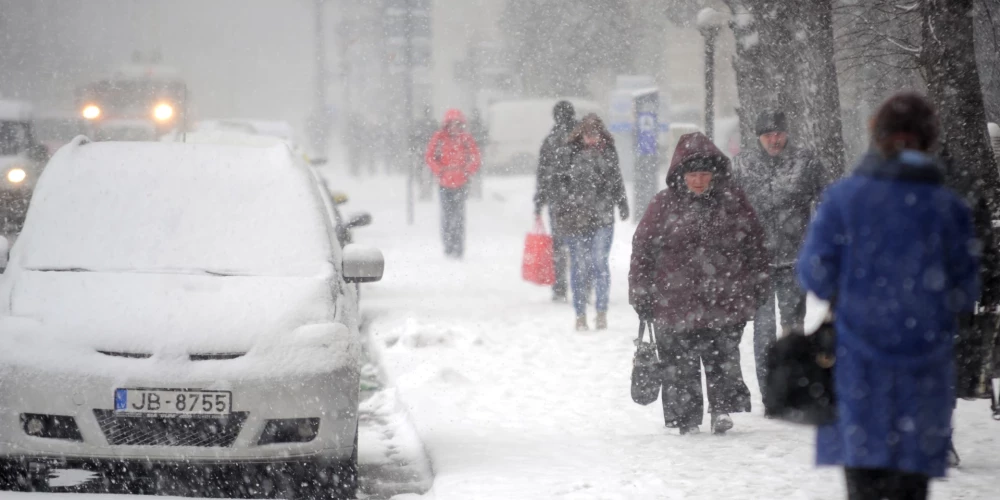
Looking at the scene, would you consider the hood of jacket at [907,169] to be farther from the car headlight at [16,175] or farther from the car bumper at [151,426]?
the car headlight at [16,175]

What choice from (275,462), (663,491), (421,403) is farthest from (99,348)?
(421,403)

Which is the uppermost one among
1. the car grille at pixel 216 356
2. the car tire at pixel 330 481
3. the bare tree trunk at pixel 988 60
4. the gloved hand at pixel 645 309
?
the bare tree trunk at pixel 988 60

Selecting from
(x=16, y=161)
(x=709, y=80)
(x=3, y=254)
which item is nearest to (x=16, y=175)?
(x=16, y=161)

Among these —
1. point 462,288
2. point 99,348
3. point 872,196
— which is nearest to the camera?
point 872,196

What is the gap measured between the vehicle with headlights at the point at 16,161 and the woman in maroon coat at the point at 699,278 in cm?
1210

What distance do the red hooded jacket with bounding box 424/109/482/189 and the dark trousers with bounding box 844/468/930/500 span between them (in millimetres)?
13575

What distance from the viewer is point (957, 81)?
841 centimetres

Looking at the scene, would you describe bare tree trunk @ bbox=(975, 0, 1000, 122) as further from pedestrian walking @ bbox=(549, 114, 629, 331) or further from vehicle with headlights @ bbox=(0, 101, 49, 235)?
vehicle with headlights @ bbox=(0, 101, 49, 235)

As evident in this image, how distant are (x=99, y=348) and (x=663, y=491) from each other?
262 centimetres

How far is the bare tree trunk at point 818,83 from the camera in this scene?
1085cm

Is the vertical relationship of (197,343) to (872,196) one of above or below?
below

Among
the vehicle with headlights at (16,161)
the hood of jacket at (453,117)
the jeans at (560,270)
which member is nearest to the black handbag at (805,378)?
the jeans at (560,270)

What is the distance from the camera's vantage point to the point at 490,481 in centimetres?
596

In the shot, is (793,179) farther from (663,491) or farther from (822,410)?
(822,410)
